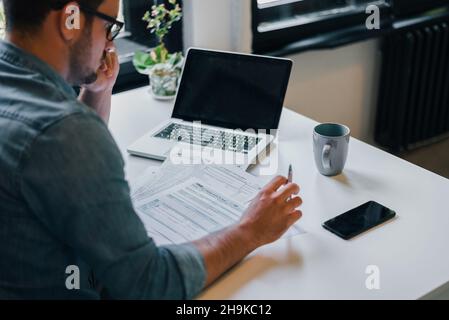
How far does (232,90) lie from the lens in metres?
1.60

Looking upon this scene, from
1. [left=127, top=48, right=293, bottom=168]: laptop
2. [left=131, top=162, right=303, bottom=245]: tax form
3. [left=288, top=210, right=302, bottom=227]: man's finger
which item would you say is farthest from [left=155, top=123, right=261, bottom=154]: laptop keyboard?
[left=288, top=210, right=302, bottom=227]: man's finger

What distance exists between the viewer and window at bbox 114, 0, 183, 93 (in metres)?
2.01

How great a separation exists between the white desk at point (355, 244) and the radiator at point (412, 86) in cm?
109

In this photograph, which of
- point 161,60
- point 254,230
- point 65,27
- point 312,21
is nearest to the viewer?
point 65,27

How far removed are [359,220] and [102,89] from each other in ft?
2.19

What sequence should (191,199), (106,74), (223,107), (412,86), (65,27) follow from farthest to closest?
(412,86), (223,107), (106,74), (191,199), (65,27)

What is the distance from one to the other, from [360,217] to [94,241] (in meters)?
0.56

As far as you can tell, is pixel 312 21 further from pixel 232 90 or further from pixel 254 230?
pixel 254 230
